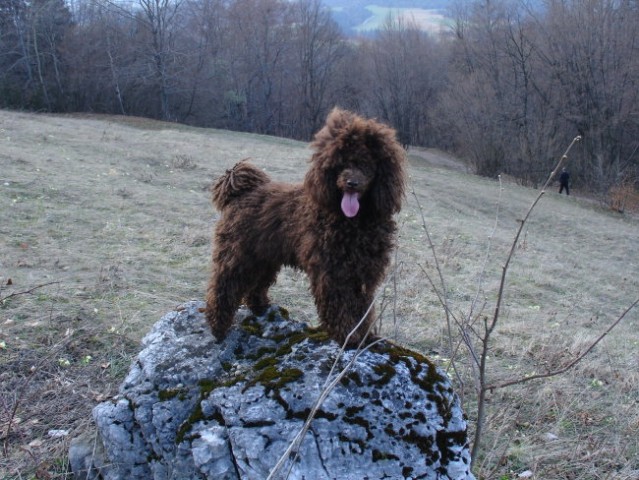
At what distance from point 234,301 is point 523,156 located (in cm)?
2667

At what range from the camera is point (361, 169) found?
343cm

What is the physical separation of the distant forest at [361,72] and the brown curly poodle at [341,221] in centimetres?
2478

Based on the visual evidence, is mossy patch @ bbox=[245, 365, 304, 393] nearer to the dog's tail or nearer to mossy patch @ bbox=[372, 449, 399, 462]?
mossy patch @ bbox=[372, 449, 399, 462]

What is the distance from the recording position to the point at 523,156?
28.2m

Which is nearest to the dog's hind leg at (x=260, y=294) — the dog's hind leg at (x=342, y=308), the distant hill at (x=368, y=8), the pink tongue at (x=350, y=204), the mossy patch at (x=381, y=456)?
the dog's hind leg at (x=342, y=308)

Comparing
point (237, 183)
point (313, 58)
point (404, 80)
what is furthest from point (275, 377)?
point (313, 58)

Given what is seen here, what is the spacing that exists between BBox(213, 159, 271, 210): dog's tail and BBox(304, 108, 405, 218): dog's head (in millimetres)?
841

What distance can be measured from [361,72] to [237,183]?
4308 cm

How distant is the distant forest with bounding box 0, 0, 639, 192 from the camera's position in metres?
30.0

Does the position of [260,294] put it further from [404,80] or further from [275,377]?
[404,80]

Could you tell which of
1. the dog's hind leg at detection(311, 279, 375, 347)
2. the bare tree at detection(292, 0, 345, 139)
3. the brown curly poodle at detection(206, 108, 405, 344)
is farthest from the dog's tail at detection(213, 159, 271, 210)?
the bare tree at detection(292, 0, 345, 139)

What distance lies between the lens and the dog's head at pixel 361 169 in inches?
135

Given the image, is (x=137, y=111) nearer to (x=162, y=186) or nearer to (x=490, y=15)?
(x=490, y=15)

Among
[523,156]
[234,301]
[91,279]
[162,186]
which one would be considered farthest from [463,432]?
[523,156]
